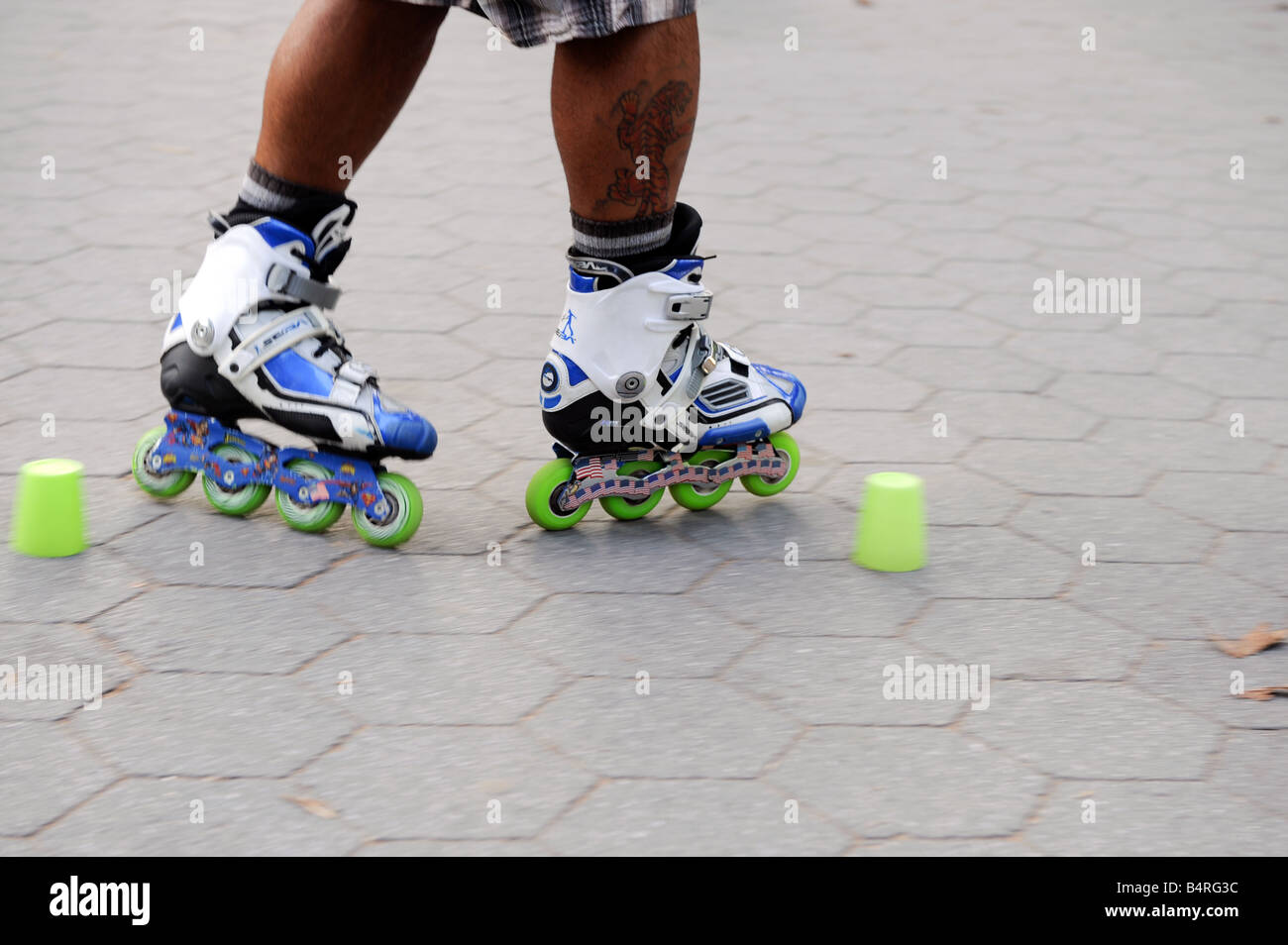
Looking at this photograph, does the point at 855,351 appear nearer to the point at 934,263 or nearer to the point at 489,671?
the point at 934,263

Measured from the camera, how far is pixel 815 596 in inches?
101

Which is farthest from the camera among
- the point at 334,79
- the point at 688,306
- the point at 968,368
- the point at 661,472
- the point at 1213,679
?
the point at 968,368

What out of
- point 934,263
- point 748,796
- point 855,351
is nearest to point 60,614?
point 748,796

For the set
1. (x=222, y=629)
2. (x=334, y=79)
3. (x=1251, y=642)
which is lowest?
(x=1251, y=642)

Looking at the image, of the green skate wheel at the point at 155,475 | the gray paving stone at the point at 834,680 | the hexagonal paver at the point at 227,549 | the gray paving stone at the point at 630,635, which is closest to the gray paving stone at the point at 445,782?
the gray paving stone at the point at 630,635

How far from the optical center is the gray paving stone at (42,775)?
188 centimetres

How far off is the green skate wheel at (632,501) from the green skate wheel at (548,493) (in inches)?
3.0

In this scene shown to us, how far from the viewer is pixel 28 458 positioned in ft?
9.60

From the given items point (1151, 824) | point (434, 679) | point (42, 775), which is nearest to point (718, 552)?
point (434, 679)

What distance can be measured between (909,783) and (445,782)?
0.64m

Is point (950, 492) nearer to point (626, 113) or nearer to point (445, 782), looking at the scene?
point (626, 113)

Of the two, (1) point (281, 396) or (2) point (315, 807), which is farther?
(1) point (281, 396)

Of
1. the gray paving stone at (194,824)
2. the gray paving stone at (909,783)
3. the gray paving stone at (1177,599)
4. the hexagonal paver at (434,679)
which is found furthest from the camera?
the gray paving stone at (1177,599)

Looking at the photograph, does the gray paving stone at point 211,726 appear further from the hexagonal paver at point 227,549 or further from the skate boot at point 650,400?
the skate boot at point 650,400
